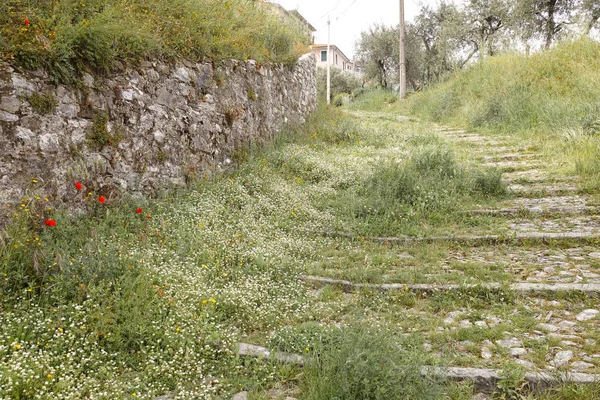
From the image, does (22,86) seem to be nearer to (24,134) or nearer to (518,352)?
(24,134)

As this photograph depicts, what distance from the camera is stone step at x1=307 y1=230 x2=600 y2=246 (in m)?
5.47

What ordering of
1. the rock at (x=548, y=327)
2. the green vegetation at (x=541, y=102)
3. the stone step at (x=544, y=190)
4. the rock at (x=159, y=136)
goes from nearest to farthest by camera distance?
1. the rock at (x=548, y=327)
2. the rock at (x=159, y=136)
3. the stone step at (x=544, y=190)
4. the green vegetation at (x=541, y=102)

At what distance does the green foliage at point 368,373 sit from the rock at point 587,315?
1756mm

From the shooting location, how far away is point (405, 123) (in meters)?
16.1

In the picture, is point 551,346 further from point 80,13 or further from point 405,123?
point 405,123

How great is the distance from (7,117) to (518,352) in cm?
528

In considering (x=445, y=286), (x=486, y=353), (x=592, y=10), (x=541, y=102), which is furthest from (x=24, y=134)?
(x=592, y=10)

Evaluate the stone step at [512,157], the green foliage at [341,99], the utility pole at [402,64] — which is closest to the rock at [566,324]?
the stone step at [512,157]

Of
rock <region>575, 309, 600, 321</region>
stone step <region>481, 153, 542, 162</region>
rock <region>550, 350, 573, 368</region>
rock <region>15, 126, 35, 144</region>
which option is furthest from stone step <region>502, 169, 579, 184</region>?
rock <region>15, 126, 35, 144</region>

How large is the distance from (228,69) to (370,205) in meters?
3.76

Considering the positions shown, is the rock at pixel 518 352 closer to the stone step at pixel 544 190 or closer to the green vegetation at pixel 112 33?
the stone step at pixel 544 190

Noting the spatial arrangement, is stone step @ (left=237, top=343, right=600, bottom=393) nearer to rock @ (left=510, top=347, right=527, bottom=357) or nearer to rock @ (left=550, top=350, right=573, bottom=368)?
rock @ (left=550, top=350, right=573, bottom=368)

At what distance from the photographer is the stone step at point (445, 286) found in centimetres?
430

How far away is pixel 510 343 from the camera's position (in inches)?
143
